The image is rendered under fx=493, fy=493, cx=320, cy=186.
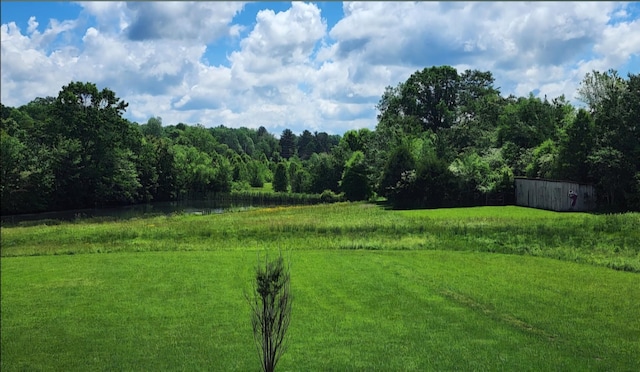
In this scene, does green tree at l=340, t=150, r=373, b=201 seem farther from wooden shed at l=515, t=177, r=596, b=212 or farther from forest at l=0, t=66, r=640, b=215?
wooden shed at l=515, t=177, r=596, b=212

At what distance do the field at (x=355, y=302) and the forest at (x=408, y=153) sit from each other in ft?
56.7

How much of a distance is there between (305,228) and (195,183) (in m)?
75.6

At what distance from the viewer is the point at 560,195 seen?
4528 centimetres

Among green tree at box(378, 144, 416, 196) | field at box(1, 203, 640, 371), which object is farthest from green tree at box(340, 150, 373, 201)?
field at box(1, 203, 640, 371)

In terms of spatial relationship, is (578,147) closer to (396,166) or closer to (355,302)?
(396,166)

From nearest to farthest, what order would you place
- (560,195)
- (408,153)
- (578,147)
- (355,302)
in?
(355,302)
(560,195)
(578,147)
(408,153)

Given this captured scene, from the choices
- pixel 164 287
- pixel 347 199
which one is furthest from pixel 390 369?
pixel 347 199

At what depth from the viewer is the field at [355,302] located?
11867 mm

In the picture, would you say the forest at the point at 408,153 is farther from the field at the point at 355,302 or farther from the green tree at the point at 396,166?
the field at the point at 355,302

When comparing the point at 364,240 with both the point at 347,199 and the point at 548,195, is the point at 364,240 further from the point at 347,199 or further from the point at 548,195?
the point at 347,199

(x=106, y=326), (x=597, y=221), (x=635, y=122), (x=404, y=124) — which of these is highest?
(x=404, y=124)

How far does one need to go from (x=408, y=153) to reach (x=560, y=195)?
22.5 metres

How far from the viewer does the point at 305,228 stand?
118 feet

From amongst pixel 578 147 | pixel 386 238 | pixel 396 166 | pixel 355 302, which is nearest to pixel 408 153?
pixel 396 166
